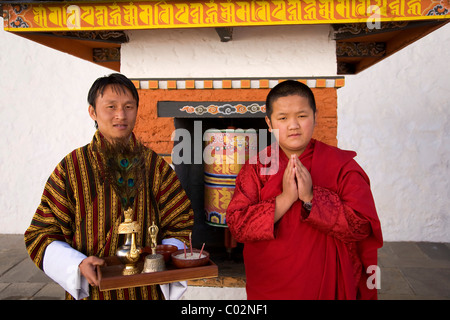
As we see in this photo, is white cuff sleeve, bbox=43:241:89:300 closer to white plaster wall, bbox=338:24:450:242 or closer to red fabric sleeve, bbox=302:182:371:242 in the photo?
red fabric sleeve, bbox=302:182:371:242

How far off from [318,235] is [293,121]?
53 cm

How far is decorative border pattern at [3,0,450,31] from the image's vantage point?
1920mm

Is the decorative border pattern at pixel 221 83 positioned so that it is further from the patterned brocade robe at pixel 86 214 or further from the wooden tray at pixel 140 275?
the wooden tray at pixel 140 275

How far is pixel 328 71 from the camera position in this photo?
2.40 metres

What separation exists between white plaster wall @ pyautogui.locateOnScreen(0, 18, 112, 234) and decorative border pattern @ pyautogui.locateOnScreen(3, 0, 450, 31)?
320cm

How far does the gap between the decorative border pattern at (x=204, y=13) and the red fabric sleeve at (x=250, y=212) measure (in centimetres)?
86

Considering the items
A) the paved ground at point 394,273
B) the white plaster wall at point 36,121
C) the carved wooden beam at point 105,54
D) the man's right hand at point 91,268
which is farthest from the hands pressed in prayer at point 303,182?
the white plaster wall at point 36,121

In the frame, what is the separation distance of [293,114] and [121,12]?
1.15 m

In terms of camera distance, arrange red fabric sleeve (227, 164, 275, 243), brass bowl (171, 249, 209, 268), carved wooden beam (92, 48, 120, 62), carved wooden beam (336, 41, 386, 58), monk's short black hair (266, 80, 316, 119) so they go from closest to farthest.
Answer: brass bowl (171, 249, 209, 268) < red fabric sleeve (227, 164, 275, 243) < monk's short black hair (266, 80, 316, 119) < carved wooden beam (336, 41, 386, 58) < carved wooden beam (92, 48, 120, 62)

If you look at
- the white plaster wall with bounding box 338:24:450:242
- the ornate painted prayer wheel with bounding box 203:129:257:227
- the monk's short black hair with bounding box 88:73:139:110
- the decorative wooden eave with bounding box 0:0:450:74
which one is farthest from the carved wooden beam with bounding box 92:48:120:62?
the white plaster wall with bounding box 338:24:450:242

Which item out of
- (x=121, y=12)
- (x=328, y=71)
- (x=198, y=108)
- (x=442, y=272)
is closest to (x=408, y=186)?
(x=442, y=272)

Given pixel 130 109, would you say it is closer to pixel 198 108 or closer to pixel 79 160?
pixel 79 160

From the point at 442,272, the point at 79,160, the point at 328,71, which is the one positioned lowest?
the point at 442,272

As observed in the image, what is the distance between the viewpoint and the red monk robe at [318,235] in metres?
1.56
